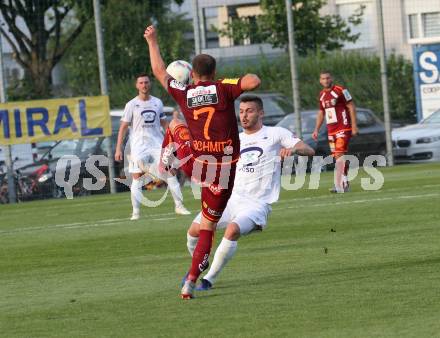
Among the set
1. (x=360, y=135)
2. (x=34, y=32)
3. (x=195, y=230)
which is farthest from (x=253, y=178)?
(x=34, y=32)

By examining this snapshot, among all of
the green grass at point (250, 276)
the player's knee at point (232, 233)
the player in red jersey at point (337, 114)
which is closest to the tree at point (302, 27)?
the player in red jersey at point (337, 114)

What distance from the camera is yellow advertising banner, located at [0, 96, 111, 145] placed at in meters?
25.4

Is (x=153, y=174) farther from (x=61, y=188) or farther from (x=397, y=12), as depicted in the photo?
(x=397, y=12)

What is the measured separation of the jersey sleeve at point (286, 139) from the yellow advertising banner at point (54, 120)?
14.9m

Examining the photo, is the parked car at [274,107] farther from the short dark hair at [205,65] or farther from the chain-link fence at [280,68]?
the short dark hair at [205,65]

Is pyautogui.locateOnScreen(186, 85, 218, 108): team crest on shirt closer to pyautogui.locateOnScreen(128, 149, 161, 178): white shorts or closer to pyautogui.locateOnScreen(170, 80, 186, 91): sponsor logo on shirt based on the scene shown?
pyautogui.locateOnScreen(170, 80, 186, 91): sponsor logo on shirt

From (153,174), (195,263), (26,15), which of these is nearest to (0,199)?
(26,15)

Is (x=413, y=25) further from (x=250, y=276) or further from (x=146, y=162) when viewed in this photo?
(x=250, y=276)

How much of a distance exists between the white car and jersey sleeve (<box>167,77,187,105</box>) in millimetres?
18617

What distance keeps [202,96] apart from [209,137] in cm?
34

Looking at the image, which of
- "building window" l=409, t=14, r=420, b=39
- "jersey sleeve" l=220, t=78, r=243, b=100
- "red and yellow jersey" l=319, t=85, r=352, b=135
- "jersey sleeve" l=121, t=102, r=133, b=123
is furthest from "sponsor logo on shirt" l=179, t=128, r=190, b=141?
"building window" l=409, t=14, r=420, b=39

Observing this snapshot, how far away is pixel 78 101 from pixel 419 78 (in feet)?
27.0

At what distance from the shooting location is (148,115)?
61.7 feet

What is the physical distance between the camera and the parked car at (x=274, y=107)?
30172mm
